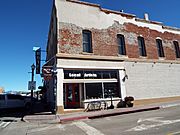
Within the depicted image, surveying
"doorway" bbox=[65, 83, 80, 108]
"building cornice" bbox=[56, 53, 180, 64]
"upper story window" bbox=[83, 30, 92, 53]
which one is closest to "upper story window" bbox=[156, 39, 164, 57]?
"building cornice" bbox=[56, 53, 180, 64]

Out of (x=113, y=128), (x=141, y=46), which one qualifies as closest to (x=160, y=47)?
(x=141, y=46)

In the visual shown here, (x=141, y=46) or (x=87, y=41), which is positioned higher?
(x=141, y=46)

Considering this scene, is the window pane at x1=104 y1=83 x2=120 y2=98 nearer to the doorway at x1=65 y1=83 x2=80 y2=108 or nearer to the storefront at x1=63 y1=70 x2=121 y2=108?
the storefront at x1=63 y1=70 x2=121 y2=108

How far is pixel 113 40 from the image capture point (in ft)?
60.4

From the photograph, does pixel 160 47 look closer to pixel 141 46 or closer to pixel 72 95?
pixel 141 46

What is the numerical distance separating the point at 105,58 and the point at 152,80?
19.3 feet

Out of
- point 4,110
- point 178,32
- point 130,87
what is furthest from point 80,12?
point 178,32

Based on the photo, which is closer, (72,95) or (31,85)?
(31,85)

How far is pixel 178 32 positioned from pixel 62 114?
18298 millimetres

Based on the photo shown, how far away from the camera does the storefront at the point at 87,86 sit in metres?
16.0

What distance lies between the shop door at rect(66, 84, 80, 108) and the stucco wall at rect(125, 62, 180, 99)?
15.8 feet

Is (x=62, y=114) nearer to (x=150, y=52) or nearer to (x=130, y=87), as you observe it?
(x=130, y=87)

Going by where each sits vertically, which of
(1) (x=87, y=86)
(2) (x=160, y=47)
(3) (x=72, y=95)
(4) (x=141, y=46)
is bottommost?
(3) (x=72, y=95)

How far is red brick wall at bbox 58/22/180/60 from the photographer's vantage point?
635 inches
